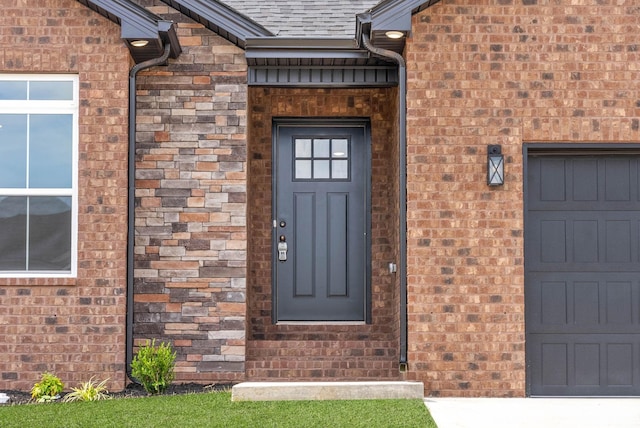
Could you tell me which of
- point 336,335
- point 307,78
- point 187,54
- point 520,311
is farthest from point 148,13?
point 520,311

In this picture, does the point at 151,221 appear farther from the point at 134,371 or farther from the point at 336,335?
the point at 336,335

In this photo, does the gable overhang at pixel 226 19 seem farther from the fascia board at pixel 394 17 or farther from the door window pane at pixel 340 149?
the door window pane at pixel 340 149

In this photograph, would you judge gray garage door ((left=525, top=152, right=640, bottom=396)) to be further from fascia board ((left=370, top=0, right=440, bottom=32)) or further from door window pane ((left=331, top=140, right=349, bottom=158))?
door window pane ((left=331, top=140, right=349, bottom=158))

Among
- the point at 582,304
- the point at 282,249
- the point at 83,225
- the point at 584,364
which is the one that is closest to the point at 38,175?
the point at 83,225

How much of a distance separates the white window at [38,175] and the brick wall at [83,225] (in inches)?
5.7

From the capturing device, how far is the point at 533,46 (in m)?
8.34

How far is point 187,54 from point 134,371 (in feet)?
10.5

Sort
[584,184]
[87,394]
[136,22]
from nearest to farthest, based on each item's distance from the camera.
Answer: [87,394]
[136,22]
[584,184]

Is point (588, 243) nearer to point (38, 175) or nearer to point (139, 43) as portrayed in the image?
point (139, 43)

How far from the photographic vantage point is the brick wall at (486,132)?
8.20 m

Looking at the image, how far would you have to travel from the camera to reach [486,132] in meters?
8.30

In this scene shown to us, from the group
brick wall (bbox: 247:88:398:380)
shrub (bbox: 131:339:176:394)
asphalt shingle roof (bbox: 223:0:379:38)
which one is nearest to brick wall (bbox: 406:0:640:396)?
brick wall (bbox: 247:88:398:380)

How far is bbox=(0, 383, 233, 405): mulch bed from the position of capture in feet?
26.7

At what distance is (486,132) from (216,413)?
3.56 m
